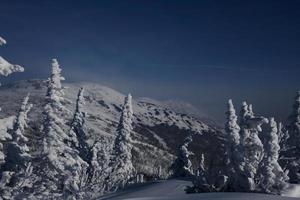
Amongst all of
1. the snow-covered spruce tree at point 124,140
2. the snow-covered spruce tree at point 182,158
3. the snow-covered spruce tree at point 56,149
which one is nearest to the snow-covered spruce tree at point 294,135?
the snow-covered spruce tree at point 182,158


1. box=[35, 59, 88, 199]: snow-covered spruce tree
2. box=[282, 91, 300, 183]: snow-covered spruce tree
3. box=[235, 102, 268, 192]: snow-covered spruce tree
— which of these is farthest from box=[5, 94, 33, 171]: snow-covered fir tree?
box=[282, 91, 300, 183]: snow-covered spruce tree

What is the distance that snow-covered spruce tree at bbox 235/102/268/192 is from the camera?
18734 mm

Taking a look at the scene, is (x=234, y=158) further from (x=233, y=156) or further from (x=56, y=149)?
(x=56, y=149)

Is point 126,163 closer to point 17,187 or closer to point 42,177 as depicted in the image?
point 42,177

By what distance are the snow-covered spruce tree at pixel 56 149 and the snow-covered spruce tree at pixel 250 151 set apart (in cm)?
694

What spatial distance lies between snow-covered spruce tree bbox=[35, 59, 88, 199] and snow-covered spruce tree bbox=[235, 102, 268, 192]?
22.8 ft

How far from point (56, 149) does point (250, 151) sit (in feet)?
29.2

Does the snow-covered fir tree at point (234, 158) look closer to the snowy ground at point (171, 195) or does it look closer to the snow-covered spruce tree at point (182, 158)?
the snowy ground at point (171, 195)

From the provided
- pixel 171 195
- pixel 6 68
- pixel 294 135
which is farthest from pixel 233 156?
pixel 294 135

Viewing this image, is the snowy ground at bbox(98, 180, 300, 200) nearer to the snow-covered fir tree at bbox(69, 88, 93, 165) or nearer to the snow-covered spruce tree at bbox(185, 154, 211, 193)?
the snow-covered spruce tree at bbox(185, 154, 211, 193)

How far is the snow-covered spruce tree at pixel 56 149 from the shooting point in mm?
16750

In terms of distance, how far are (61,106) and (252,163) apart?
8752 mm

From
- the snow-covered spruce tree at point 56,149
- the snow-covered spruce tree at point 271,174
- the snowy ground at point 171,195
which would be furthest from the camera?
the snow-covered spruce tree at point 271,174

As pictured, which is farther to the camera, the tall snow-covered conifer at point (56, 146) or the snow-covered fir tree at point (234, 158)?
the snow-covered fir tree at point (234, 158)
